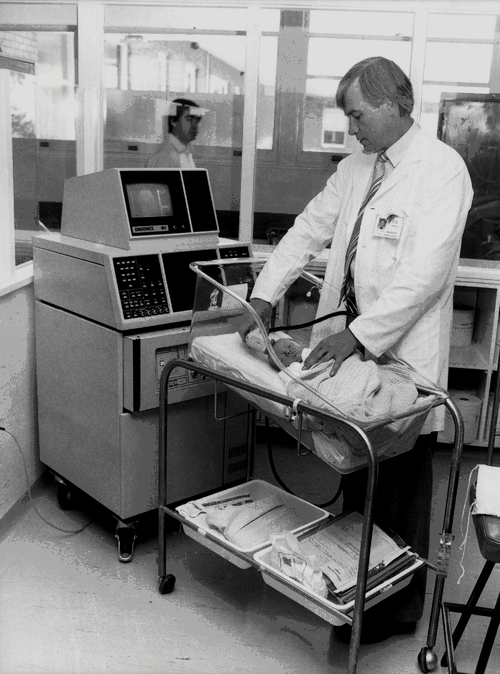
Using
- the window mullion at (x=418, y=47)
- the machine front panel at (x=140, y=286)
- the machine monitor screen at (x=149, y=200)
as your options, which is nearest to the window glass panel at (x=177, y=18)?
the window mullion at (x=418, y=47)

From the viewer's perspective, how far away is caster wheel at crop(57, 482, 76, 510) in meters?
2.82

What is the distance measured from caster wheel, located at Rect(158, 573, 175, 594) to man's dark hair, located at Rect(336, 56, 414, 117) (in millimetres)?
1613

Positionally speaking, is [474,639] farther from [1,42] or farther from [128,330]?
[1,42]

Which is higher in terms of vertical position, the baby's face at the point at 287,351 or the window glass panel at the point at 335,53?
the window glass panel at the point at 335,53

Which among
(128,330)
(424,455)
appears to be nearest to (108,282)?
(128,330)

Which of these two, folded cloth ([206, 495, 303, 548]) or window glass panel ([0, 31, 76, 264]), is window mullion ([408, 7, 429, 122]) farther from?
folded cloth ([206, 495, 303, 548])

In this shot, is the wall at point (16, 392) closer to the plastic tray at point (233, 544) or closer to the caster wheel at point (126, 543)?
the caster wheel at point (126, 543)

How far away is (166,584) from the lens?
2.37 metres

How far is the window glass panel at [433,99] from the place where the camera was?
3.53 metres

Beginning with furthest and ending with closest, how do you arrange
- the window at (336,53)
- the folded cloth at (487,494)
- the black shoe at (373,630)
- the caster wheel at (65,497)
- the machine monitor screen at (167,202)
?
the window at (336,53)
the caster wheel at (65,497)
the machine monitor screen at (167,202)
the black shoe at (373,630)
the folded cloth at (487,494)

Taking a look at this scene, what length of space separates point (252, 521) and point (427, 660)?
0.63 meters

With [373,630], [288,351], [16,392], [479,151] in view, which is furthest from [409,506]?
[479,151]

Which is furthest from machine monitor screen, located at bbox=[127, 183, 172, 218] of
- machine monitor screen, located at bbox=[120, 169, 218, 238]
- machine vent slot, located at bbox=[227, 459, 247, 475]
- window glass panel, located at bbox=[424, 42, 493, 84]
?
window glass panel, located at bbox=[424, 42, 493, 84]

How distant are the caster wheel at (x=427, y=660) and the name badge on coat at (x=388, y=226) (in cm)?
117
